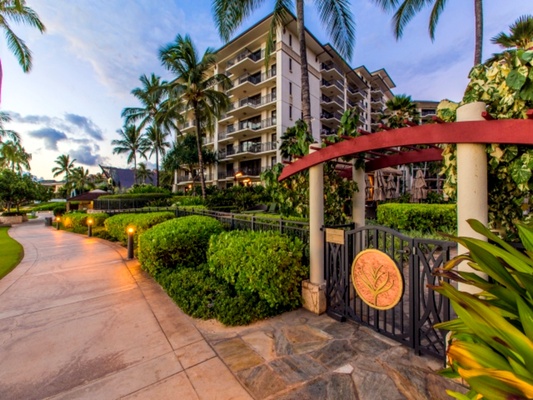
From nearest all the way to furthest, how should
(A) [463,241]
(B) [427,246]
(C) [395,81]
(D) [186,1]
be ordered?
(A) [463,241], (B) [427,246], (D) [186,1], (C) [395,81]

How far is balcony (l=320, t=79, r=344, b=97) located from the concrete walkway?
3309 centimetres

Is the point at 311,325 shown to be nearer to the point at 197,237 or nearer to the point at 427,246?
the point at 427,246

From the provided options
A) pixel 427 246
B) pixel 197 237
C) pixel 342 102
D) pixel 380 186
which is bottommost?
pixel 197 237

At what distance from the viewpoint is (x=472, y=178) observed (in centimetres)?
227

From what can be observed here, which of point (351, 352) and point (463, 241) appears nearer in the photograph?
point (463, 241)

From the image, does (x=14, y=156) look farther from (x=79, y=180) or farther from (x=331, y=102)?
(x=331, y=102)

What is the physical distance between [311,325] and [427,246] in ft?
6.28

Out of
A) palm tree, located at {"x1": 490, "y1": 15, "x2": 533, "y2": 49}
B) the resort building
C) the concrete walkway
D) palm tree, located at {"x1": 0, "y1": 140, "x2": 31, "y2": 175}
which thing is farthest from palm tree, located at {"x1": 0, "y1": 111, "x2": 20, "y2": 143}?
palm tree, located at {"x1": 490, "y1": 15, "x2": 533, "y2": 49}

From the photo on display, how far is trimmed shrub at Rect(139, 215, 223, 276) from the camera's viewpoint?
544cm

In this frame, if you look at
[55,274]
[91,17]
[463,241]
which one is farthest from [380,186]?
[91,17]

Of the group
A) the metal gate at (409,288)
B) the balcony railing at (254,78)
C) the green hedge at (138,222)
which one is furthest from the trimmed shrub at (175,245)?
the balcony railing at (254,78)

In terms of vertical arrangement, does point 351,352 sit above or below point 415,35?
below

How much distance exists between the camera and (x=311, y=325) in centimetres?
344

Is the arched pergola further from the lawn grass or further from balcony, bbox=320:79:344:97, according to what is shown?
balcony, bbox=320:79:344:97
